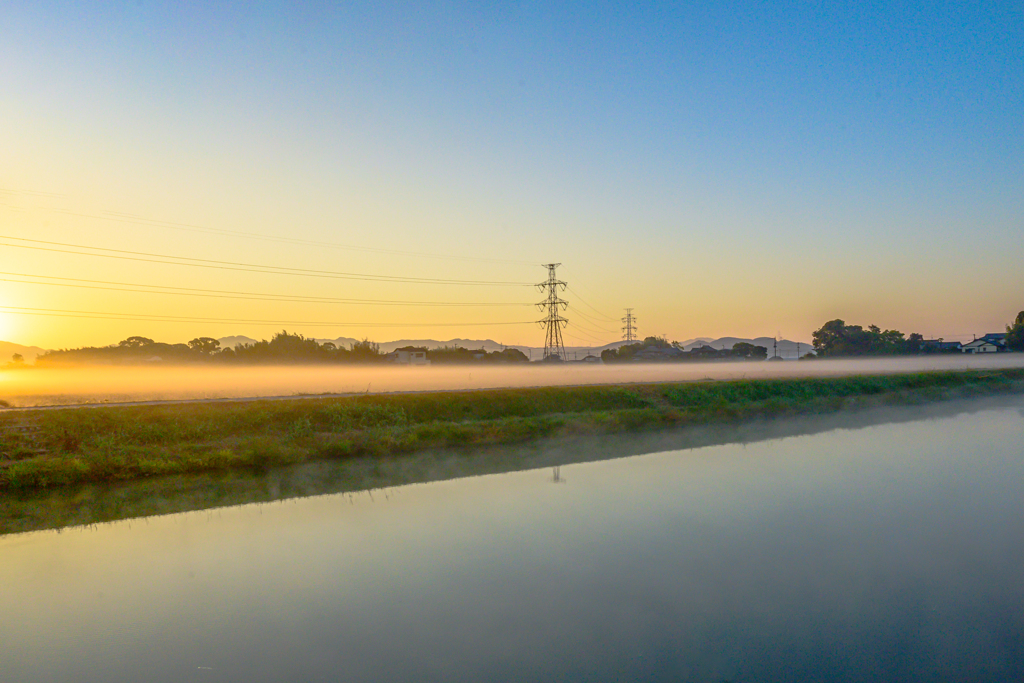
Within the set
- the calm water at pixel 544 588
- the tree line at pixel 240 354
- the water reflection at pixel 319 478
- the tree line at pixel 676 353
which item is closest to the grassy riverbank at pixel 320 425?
the water reflection at pixel 319 478

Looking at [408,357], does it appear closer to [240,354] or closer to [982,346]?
[240,354]

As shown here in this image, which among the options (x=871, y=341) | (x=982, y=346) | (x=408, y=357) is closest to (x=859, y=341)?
(x=871, y=341)

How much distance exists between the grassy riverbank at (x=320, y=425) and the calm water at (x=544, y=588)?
5.17 m

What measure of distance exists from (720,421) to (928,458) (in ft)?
39.3

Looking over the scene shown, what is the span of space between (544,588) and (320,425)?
16.2 meters

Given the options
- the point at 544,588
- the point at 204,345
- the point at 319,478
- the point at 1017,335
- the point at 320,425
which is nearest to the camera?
the point at 544,588

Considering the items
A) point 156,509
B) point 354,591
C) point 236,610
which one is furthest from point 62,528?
point 354,591

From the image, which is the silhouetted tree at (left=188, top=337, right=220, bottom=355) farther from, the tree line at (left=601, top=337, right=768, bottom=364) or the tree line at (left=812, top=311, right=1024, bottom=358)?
the tree line at (left=812, top=311, right=1024, bottom=358)

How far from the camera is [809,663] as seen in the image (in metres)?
6.84

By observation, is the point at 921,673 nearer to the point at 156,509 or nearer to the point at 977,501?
the point at 977,501

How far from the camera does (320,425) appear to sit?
76.2 ft

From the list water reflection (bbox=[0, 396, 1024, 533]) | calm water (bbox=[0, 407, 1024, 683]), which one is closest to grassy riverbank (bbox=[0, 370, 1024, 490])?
water reflection (bbox=[0, 396, 1024, 533])

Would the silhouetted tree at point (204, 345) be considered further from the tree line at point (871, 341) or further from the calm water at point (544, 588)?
the tree line at point (871, 341)

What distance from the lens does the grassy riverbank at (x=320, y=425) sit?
18375 millimetres
